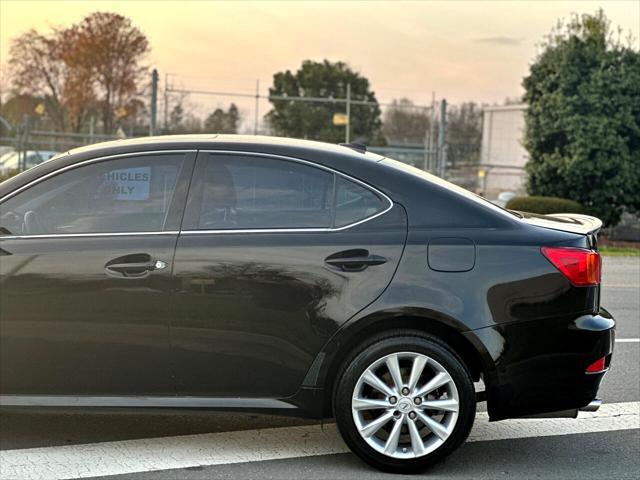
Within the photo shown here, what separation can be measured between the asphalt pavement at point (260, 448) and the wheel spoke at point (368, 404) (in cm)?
35

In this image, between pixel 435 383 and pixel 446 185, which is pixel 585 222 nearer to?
pixel 446 185

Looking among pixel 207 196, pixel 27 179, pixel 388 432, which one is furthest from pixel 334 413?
pixel 27 179

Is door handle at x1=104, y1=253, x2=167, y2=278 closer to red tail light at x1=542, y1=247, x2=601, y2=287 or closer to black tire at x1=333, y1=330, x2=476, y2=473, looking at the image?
black tire at x1=333, y1=330, x2=476, y2=473

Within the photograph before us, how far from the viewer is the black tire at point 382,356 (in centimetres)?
405

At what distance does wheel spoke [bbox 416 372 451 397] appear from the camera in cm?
405

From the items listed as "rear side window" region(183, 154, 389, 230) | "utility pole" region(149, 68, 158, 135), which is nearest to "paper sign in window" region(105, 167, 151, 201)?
"rear side window" region(183, 154, 389, 230)

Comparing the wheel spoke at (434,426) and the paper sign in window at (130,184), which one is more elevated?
the paper sign in window at (130,184)

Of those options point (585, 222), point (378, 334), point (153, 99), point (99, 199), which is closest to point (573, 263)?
point (585, 222)

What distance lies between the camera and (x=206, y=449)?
442 cm

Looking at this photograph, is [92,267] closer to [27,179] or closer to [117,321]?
[117,321]

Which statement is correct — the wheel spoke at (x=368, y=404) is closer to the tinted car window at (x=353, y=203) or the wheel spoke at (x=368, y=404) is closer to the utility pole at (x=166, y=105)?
the tinted car window at (x=353, y=203)

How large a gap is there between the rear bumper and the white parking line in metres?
0.66

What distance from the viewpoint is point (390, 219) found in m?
4.19

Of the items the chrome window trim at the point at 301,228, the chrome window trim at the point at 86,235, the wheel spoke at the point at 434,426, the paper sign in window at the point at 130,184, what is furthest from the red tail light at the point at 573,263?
the paper sign in window at the point at 130,184
